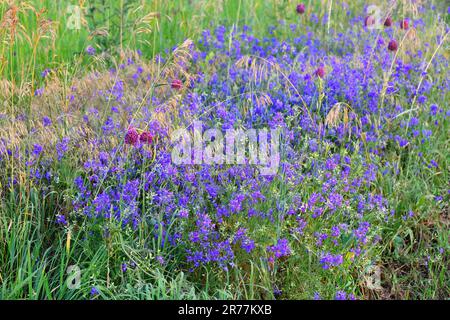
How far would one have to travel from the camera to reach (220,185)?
140 inches

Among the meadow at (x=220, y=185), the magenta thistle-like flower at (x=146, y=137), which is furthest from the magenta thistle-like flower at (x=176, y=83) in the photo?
the magenta thistle-like flower at (x=146, y=137)

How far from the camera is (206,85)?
4.55 metres

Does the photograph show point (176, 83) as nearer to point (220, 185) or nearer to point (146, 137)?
point (146, 137)

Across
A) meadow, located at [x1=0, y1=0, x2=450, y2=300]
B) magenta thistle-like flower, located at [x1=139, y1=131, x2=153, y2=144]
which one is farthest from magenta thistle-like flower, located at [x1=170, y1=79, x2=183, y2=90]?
magenta thistle-like flower, located at [x1=139, y1=131, x2=153, y2=144]

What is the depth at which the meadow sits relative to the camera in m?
3.26

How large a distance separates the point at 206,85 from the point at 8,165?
4.88 ft

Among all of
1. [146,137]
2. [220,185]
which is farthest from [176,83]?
[220,185]

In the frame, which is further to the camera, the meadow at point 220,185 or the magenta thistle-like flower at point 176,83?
the magenta thistle-like flower at point 176,83

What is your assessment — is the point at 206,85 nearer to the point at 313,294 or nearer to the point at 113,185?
the point at 113,185

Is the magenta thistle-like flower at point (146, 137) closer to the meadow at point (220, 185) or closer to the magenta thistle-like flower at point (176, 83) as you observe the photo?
the meadow at point (220, 185)

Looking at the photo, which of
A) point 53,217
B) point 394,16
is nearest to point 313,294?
point 53,217

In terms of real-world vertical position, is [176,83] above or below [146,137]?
above

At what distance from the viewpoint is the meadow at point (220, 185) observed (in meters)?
3.26

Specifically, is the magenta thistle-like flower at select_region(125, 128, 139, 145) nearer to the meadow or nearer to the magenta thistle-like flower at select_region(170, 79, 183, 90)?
the meadow
